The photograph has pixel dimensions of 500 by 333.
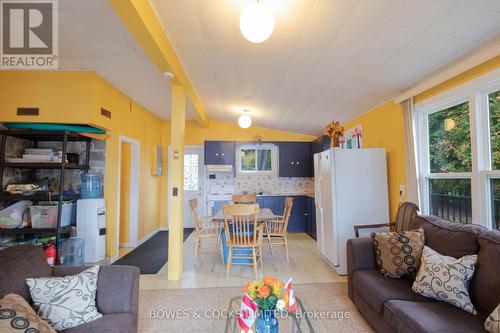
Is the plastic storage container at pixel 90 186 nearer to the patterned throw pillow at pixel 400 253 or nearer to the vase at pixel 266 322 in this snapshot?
the vase at pixel 266 322

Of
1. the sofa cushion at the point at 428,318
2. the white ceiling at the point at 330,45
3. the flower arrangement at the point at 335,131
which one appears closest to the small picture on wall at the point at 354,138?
the white ceiling at the point at 330,45

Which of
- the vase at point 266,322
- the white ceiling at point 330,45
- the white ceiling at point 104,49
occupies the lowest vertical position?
the vase at point 266,322

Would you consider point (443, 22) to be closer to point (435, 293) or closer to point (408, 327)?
point (435, 293)

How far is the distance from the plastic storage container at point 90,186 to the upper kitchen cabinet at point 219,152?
263 cm

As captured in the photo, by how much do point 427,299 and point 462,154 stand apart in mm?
1577

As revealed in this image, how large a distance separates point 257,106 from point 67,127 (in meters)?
2.98

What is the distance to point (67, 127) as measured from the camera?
3.14 meters

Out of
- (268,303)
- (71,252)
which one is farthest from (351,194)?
(71,252)

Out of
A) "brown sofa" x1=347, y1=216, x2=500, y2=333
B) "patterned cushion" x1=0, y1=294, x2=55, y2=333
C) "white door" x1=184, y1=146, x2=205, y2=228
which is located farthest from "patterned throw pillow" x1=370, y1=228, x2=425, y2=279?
"white door" x1=184, y1=146, x2=205, y2=228

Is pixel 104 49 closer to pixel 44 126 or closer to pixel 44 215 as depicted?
pixel 44 126

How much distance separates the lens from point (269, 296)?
1365 millimetres

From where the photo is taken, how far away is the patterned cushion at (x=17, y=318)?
1.09m

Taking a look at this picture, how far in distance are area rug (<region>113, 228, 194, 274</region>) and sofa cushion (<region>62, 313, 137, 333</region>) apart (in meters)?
1.88

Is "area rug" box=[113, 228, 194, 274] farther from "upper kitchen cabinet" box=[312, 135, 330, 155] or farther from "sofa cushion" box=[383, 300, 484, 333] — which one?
"upper kitchen cabinet" box=[312, 135, 330, 155]
